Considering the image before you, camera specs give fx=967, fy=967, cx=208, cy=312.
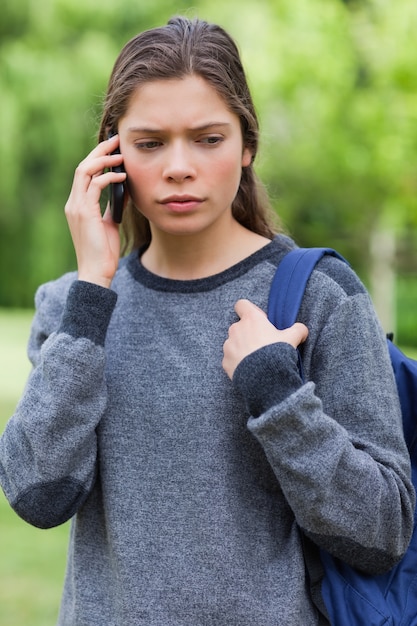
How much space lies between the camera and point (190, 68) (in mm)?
1932

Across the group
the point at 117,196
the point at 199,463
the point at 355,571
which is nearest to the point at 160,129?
the point at 117,196

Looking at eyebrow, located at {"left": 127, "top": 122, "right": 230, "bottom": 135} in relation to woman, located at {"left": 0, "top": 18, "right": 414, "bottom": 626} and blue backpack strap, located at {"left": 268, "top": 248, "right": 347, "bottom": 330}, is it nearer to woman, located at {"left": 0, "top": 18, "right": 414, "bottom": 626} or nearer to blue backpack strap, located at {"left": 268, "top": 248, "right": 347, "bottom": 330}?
woman, located at {"left": 0, "top": 18, "right": 414, "bottom": 626}

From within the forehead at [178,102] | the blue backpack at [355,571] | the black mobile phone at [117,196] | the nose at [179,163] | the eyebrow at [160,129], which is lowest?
the blue backpack at [355,571]

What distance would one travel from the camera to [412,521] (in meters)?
1.87

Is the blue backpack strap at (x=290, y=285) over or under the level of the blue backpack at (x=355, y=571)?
over

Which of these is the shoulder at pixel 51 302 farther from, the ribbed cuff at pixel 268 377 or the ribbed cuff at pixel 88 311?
the ribbed cuff at pixel 268 377

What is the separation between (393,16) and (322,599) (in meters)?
11.1

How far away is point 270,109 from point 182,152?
43.8 ft

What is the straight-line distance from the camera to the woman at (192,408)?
5.97ft

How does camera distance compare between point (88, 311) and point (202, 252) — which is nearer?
point (88, 311)

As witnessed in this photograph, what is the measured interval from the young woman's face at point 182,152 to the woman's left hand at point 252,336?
238mm

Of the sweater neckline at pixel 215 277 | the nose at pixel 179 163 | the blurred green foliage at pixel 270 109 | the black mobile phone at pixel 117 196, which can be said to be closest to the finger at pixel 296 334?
the sweater neckline at pixel 215 277

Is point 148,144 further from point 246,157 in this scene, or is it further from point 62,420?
point 62,420

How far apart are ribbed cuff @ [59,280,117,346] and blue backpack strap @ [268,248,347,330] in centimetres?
32
